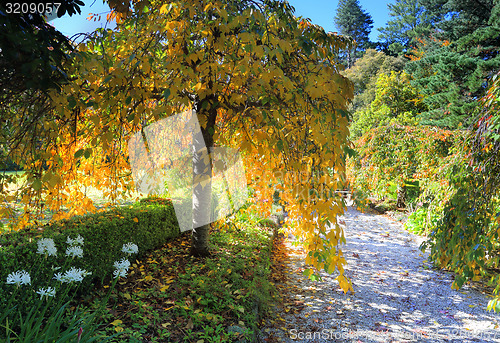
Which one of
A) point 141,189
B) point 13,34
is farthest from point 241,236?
point 13,34

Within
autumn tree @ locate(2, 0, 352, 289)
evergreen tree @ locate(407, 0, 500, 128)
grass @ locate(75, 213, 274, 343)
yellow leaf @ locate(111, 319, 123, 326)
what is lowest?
grass @ locate(75, 213, 274, 343)

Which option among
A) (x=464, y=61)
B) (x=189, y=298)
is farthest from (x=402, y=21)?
(x=189, y=298)

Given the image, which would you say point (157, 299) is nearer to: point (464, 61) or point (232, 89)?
point (232, 89)

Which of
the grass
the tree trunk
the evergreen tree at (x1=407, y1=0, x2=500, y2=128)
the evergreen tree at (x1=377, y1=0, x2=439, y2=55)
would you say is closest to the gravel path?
the grass

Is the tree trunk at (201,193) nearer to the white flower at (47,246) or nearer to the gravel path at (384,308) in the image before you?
the gravel path at (384,308)

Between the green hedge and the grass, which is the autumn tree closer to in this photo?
the green hedge

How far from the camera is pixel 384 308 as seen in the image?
3186 mm

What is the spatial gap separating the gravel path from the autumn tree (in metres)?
0.84

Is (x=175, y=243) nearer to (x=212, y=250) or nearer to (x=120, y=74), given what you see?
(x=212, y=250)

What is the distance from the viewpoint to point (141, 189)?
3842mm

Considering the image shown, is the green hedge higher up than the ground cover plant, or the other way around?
the green hedge

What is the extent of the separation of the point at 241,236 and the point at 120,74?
137 inches

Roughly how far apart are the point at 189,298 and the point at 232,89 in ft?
6.63

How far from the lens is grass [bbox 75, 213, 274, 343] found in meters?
2.07
